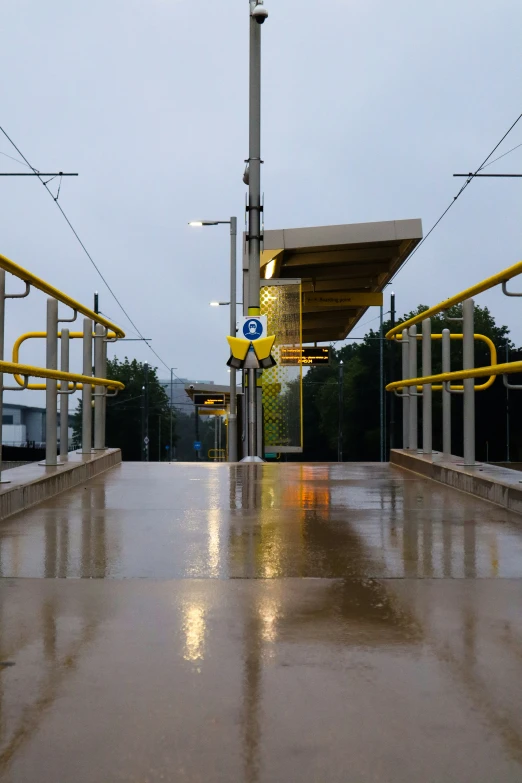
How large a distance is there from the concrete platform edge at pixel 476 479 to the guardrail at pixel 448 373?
145 mm

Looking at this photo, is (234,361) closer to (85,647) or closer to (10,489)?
(10,489)

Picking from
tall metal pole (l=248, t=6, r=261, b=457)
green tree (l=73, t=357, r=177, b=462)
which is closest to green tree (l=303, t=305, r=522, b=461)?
green tree (l=73, t=357, r=177, b=462)

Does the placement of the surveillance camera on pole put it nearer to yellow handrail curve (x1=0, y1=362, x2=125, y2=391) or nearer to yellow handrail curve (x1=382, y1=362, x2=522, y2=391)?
yellow handrail curve (x1=382, y1=362, x2=522, y2=391)

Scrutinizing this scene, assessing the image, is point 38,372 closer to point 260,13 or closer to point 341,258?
point 260,13

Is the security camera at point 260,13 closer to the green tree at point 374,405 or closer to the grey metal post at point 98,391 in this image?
the grey metal post at point 98,391

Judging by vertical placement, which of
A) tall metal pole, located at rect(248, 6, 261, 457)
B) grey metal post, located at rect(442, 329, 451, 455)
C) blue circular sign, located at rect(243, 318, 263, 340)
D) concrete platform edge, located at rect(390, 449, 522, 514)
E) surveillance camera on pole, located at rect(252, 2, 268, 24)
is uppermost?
surveillance camera on pole, located at rect(252, 2, 268, 24)

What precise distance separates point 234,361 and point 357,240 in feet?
17.6

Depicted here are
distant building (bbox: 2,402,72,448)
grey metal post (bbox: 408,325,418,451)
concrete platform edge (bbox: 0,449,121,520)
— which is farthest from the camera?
distant building (bbox: 2,402,72,448)

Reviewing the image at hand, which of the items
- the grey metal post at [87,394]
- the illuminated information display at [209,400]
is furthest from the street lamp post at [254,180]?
the illuminated information display at [209,400]

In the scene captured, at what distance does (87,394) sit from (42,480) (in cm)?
216

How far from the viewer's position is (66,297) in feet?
18.8

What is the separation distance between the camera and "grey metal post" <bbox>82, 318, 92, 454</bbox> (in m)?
6.94

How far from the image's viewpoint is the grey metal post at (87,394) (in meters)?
6.94

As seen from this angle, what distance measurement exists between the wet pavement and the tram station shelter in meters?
8.55
